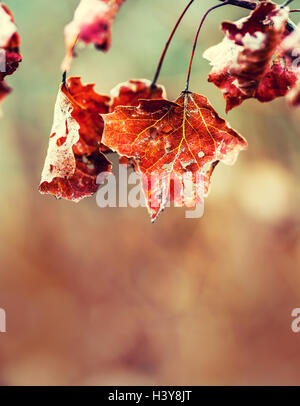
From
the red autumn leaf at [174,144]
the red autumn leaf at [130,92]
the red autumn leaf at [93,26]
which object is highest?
the red autumn leaf at [130,92]

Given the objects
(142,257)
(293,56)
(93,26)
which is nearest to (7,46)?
(93,26)

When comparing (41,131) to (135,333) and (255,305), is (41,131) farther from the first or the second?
(255,305)

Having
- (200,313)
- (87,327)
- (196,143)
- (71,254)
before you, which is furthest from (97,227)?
(196,143)

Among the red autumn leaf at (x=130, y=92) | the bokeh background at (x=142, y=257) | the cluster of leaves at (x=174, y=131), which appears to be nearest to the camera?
the cluster of leaves at (x=174, y=131)

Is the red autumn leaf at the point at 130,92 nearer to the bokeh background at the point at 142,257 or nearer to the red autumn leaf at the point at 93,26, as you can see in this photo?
the red autumn leaf at the point at 93,26

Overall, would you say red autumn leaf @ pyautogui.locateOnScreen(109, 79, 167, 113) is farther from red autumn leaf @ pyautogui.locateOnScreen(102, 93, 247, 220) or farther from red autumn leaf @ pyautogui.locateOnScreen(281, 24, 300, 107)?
red autumn leaf @ pyautogui.locateOnScreen(281, 24, 300, 107)

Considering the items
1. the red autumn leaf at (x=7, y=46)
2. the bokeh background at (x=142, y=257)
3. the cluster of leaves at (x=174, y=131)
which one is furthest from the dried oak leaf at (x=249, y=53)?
the bokeh background at (x=142, y=257)
